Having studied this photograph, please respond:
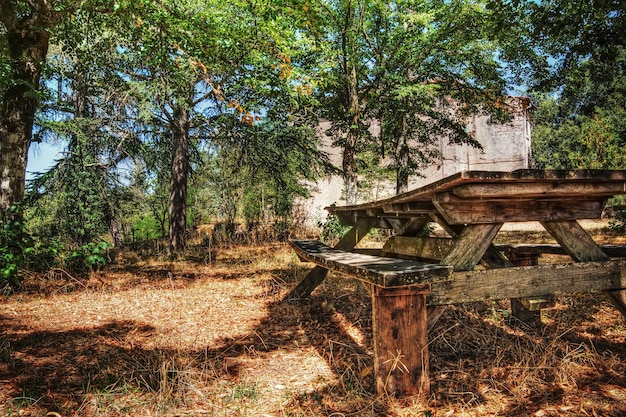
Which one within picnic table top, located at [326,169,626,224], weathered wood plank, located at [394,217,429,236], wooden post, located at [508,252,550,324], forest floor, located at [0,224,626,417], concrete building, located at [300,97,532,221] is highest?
concrete building, located at [300,97,532,221]

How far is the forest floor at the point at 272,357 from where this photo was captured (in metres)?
2.42

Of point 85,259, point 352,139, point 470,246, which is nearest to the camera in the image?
point 470,246

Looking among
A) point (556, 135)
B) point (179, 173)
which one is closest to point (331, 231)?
point (179, 173)

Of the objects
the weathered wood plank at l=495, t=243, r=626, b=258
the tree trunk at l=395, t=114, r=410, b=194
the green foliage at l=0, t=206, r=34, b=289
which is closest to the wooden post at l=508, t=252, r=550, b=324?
the weathered wood plank at l=495, t=243, r=626, b=258

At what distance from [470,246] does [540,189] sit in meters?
0.54

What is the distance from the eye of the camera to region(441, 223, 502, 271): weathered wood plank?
250cm

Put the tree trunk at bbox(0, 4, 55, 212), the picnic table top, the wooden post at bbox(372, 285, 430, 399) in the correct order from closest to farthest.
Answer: the picnic table top
the wooden post at bbox(372, 285, 430, 399)
the tree trunk at bbox(0, 4, 55, 212)

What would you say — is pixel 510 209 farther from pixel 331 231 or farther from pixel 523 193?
pixel 331 231

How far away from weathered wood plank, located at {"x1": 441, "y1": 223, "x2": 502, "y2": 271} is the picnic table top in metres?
0.06

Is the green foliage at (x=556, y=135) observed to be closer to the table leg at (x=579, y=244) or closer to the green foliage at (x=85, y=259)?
the table leg at (x=579, y=244)

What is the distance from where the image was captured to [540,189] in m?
2.39

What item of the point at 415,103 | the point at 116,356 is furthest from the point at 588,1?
the point at 116,356

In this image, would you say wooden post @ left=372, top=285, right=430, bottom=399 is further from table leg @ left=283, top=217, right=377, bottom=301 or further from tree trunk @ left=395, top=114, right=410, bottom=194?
tree trunk @ left=395, top=114, right=410, bottom=194

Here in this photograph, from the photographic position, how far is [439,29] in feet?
35.9
